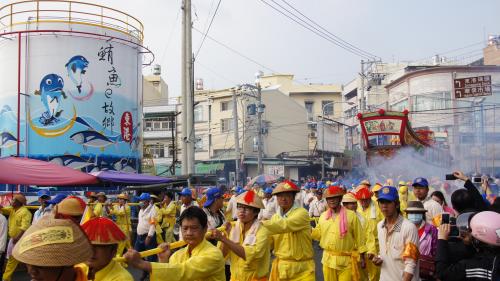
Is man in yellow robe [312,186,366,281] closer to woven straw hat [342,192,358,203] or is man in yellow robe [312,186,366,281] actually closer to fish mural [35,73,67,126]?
woven straw hat [342,192,358,203]

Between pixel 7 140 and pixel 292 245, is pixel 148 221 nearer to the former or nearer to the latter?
pixel 292 245

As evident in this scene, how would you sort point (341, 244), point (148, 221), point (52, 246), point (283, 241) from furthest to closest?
point (148, 221) → point (341, 244) → point (283, 241) → point (52, 246)

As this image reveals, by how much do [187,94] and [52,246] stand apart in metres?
15.5

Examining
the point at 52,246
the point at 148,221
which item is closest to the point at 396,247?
the point at 52,246

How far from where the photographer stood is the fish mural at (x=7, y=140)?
730 inches

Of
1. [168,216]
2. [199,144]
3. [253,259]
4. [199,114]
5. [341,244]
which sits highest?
[199,114]

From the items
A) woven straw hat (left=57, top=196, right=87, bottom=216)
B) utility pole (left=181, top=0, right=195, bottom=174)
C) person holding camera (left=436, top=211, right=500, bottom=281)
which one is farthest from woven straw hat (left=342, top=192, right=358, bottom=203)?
utility pole (left=181, top=0, right=195, bottom=174)

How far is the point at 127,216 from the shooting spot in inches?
508

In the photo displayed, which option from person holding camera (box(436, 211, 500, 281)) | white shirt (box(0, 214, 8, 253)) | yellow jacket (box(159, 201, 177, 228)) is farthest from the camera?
yellow jacket (box(159, 201, 177, 228))

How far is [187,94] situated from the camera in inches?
706

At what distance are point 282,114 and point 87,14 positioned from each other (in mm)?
33424

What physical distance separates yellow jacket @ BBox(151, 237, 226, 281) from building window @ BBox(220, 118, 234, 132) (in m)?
42.3

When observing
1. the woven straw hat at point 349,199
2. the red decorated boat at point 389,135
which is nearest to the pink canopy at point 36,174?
the woven straw hat at point 349,199

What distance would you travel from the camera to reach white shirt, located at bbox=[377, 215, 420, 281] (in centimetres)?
587
